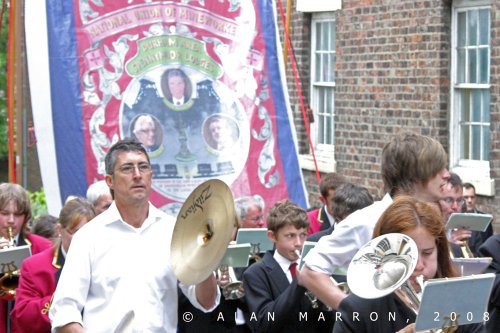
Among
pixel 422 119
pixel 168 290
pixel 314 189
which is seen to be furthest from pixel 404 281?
pixel 314 189

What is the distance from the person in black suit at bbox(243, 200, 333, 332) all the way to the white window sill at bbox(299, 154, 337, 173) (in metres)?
8.48

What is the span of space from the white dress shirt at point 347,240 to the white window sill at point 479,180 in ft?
25.4

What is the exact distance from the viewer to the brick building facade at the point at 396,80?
1345 cm

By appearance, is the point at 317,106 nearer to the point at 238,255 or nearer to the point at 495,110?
the point at 495,110

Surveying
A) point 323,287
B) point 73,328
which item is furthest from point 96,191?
point 323,287

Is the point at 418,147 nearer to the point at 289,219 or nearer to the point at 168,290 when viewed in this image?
the point at 168,290

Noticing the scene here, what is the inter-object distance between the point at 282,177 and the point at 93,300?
5.07 m

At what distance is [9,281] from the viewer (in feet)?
25.3

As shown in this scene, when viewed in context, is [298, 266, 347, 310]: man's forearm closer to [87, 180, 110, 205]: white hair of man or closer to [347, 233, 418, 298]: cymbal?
[347, 233, 418, 298]: cymbal

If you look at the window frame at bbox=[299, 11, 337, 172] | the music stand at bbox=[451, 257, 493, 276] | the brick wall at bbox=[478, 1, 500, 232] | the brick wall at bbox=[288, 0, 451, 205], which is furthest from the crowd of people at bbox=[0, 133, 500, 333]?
the window frame at bbox=[299, 11, 337, 172]

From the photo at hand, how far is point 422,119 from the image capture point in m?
14.2

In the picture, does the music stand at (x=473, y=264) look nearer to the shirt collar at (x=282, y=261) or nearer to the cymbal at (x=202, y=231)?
the cymbal at (x=202, y=231)

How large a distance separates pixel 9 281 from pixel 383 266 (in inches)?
151

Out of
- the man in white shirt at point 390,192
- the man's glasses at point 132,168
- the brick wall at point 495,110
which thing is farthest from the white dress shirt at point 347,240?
the brick wall at point 495,110
